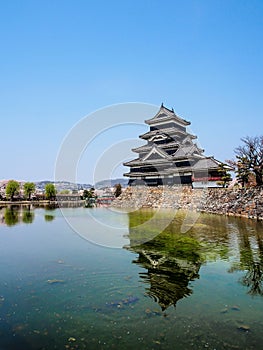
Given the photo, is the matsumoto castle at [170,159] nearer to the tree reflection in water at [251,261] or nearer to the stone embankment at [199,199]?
the stone embankment at [199,199]

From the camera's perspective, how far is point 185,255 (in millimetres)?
9430

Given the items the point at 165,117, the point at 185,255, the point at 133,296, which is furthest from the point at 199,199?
the point at 133,296

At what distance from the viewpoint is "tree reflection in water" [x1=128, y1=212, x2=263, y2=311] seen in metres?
6.45

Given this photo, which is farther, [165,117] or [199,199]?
[165,117]

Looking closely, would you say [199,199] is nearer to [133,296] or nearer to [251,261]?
[251,261]

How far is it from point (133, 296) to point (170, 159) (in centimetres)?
2686

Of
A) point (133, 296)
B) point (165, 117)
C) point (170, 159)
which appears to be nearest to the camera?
point (133, 296)

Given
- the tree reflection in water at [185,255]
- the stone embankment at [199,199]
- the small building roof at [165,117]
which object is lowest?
the tree reflection in water at [185,255]

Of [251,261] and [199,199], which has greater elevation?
[199,199]

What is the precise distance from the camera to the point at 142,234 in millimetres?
13820

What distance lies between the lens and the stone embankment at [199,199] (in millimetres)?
20703

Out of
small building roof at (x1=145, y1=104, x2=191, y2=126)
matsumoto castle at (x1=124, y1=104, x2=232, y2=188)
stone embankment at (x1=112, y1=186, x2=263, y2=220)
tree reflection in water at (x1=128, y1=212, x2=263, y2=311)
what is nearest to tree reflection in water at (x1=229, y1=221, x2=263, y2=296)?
tree reflection in water at (x1=128, y1=212, x2=263, y2=311)

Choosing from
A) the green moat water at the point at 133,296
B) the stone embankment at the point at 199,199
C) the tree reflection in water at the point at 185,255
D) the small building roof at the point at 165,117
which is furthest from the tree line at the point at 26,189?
the green moat water at the point at 133,296

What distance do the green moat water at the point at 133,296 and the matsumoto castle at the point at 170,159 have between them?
736 inches
